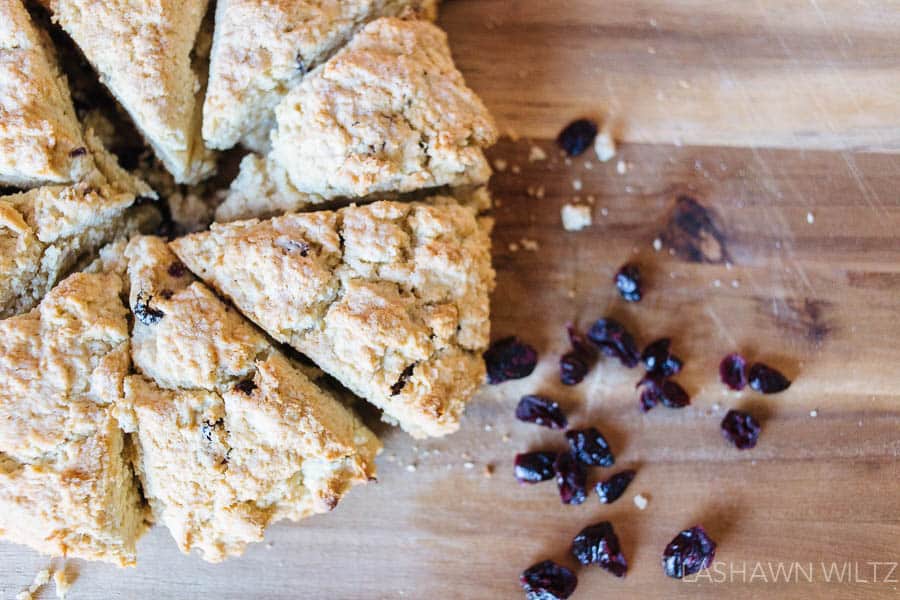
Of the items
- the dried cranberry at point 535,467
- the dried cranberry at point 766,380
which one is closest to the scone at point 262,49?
the dried cranberry at point 535,467

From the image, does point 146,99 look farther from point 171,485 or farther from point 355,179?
point 171,485

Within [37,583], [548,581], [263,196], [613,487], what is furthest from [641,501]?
[37,583]

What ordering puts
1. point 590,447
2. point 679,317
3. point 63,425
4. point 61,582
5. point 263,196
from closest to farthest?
1. point 63,425
2. point 263,196
3. point 61,582
4. point 590,447
5. point 679,317

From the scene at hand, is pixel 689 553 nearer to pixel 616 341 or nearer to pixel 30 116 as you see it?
pixel 616 341

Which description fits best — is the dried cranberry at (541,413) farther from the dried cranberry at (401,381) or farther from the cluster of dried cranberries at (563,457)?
the dried cranberry at (401,381)

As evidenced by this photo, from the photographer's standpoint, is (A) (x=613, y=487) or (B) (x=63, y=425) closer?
(B) (x=63, y=425)
